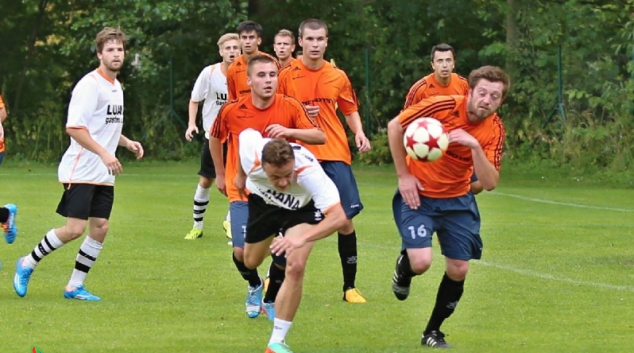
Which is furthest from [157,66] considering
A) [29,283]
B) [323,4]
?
[29,283]

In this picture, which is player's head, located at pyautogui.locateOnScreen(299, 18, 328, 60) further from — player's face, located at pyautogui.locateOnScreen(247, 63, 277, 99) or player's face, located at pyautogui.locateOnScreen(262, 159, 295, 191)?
player's face, located at pyautogui.locateOnScreen(262, 159, 295, 191)

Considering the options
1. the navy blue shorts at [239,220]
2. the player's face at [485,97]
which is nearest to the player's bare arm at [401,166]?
the player's face at [485,97]

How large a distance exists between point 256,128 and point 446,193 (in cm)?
139

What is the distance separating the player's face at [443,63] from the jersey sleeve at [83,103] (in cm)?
366

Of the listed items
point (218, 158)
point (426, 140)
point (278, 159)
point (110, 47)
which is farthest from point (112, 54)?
point (426, 140)

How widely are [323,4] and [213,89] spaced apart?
53.0ft

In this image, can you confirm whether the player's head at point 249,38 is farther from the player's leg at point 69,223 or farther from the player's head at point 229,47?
the player's leg at point 69,223

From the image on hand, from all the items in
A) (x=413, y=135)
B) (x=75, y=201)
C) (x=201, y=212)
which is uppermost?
(x=413, y=135)

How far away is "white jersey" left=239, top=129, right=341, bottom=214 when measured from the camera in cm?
712

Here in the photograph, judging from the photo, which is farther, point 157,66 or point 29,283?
point 157,66

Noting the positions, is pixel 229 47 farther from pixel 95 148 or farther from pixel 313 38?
pixel 95 148

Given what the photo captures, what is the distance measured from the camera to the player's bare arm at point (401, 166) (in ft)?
25.1

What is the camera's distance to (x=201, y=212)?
13680 millimetres

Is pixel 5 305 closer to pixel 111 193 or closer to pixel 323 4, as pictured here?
pixel 111 193
